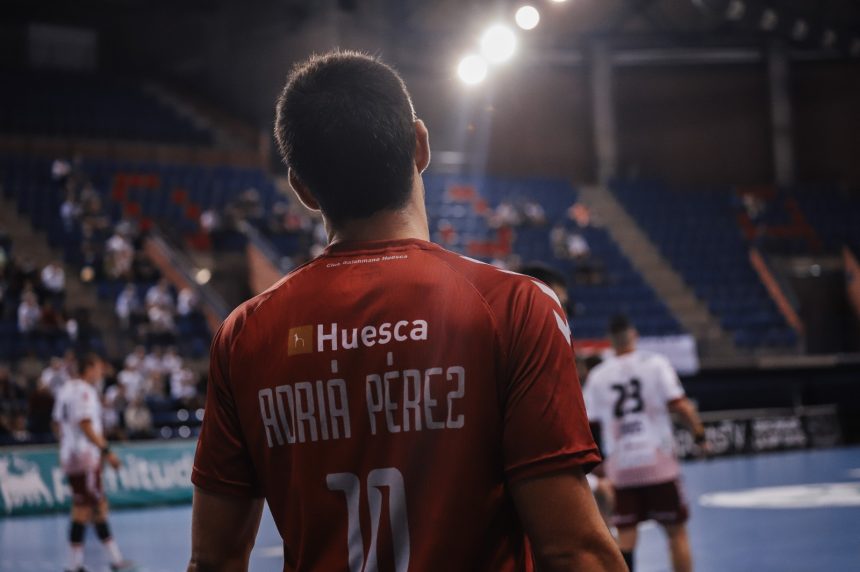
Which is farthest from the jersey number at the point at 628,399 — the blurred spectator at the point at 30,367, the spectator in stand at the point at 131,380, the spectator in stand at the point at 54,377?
the blurred spectator at the point at 30,367

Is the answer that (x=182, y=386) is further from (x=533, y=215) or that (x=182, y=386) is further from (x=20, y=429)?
(x=533, y=215)

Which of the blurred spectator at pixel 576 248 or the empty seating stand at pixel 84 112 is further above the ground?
the empty seating stand at pixel 84 112

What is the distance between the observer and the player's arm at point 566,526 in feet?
5.85

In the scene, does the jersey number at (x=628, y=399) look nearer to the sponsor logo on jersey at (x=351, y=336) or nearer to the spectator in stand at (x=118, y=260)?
the sponsor logo on jersey at (x=351, y=336)

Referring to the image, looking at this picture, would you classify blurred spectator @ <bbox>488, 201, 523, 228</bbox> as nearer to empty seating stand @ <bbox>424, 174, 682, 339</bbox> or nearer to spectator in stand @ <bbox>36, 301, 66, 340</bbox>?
empty seating stand @ <bbox>424, 174, 682, 339</bbox>

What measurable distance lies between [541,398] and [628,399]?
19.5 ft

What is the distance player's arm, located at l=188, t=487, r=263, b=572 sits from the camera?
206 cm

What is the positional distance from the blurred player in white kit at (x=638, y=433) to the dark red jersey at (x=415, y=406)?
5608mm

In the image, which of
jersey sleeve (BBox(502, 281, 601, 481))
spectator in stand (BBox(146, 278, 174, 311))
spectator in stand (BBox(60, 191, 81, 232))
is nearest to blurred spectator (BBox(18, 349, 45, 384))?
spectator in stand (BBox(146, 278, 174, 311))

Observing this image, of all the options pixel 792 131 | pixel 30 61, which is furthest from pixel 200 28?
pixel 792 131

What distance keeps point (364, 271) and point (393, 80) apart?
0.36 m

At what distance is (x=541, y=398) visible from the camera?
182 cm

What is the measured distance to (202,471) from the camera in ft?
6.81

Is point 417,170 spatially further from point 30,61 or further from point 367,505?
point 30,61
